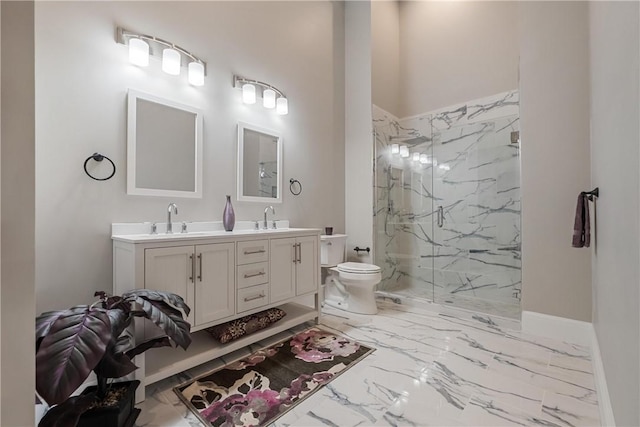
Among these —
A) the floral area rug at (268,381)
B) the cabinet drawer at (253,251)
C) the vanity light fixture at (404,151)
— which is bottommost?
the floral area rug at (268,381)

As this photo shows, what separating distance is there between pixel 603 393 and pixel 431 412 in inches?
32.9

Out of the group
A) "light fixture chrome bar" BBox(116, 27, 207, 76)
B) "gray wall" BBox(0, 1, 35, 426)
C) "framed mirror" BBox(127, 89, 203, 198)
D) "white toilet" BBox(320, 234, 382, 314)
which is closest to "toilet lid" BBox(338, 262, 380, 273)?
"white toilet" BBox(320, 234, 382, 314)

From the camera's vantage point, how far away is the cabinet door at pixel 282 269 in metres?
2.14

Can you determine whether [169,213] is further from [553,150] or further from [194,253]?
[553,150]

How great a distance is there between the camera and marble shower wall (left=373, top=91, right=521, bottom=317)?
3098 mm

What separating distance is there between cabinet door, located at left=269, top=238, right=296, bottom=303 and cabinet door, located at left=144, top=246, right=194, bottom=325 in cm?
61

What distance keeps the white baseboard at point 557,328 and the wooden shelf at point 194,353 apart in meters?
1.94

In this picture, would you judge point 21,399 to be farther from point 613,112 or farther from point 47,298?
point 613,112

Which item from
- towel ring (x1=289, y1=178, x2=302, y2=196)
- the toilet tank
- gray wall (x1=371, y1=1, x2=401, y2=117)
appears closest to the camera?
towel ring (x1=289, y1=178, x2=302, y2=196)

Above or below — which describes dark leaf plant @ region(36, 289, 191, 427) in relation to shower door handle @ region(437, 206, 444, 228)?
below

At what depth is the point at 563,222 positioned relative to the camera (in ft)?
7.28

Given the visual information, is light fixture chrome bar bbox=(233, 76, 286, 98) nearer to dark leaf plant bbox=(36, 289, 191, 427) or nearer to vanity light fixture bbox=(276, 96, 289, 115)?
vanity light fixture bbox=(276, 96, 289, 115)

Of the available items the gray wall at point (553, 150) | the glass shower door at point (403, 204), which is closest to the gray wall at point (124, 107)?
the glass shower door at point (403, 204)

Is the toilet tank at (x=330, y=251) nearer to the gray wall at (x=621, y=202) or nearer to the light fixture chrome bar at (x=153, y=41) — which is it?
the light fixture chrome bar at (x=153, y=41)
